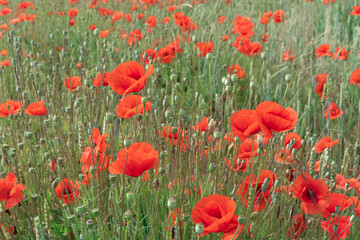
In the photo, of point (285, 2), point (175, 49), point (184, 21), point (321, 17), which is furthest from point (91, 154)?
point (285, 2)

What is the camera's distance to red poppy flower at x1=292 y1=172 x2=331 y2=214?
3.64ft

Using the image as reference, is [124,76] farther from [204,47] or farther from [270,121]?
[204,47]

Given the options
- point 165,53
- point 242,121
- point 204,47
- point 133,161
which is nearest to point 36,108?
point 133,161

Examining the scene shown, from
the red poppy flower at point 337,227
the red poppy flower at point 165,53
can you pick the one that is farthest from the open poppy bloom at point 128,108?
the red poppy flower at point 165,53

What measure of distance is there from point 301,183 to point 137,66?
692 millimetres

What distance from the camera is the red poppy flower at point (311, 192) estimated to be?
1110 millimetres

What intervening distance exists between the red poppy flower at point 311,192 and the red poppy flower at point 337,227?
0.44ft

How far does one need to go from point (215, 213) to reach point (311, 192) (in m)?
0.32

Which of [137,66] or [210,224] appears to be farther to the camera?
[137,66]

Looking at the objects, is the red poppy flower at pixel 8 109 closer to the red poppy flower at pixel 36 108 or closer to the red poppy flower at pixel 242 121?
the red poppy flower at pixel 36 108

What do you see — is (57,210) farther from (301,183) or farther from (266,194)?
(301,183)

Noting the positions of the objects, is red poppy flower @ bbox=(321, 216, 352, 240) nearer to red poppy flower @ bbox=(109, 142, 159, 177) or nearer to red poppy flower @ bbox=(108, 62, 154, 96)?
red poppy flower @ bbox=(109, 142, 159, 177)

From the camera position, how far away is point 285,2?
244 inches

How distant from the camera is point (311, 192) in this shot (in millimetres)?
1103
